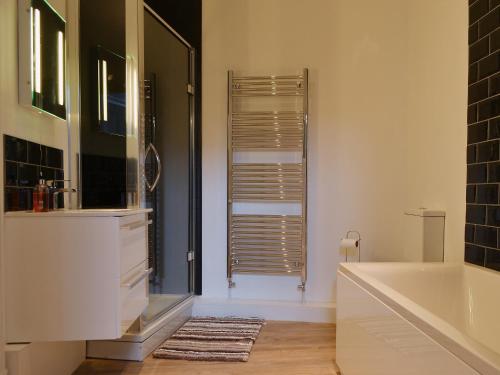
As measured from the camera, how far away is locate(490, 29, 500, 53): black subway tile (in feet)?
6.33

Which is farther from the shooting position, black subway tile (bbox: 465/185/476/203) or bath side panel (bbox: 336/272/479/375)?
black subway tile (bbox: 465/185/476/203)

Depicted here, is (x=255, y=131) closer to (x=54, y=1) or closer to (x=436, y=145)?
(x=436, y=145)

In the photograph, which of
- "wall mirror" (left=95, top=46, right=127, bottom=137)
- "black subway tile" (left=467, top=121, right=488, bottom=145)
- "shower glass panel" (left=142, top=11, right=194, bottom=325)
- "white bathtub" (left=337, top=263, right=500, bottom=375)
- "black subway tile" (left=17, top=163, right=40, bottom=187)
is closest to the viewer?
"white bathtub" (left=337, top=263, right=500, bottom=375)

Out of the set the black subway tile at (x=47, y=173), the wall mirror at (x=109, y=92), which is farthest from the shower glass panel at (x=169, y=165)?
the black subway tile at (x=47, y=173)

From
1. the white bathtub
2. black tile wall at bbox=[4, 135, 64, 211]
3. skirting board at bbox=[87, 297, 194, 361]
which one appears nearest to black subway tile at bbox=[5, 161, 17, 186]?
black tile wall at bbox=[4, 135, 64, 211]

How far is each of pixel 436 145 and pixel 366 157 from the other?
64 cm

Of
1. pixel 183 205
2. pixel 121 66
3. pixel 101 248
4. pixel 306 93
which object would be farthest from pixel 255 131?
pixel 101 248

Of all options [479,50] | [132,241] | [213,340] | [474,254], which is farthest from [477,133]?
[213,340]

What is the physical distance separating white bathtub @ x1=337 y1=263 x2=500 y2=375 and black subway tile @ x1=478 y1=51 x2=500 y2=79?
982mm

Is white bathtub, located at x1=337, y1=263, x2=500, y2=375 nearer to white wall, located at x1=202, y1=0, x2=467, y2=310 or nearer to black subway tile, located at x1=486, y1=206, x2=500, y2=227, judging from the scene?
black subway tile, located at x1=486, y1=206, x2=500, y2=227

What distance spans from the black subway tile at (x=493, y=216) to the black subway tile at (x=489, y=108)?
1.49 feet

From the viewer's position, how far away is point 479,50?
6.83 feet

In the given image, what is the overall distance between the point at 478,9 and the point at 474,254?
129 centimetres

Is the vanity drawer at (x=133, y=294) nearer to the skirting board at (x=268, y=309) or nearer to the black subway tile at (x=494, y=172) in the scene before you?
the skirting board at (x=268, y=309)
